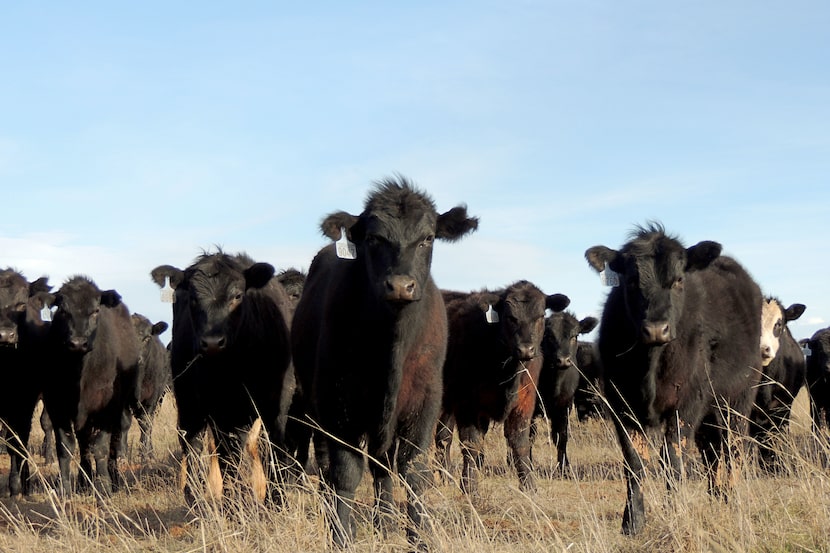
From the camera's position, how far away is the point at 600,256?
834cm

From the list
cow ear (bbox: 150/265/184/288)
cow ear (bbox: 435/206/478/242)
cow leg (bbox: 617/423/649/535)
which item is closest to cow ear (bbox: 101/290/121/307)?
cow ear (bbox: 150/265/184/288)

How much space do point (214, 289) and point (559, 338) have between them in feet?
22.9

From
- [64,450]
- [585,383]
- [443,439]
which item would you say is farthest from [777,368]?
[64,450]

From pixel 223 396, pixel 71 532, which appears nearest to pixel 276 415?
pixel 223 396

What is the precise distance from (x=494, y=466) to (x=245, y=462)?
542 cm

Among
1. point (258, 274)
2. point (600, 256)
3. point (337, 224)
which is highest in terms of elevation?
point (337, 224)

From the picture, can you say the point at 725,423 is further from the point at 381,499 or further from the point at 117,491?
the point at 117,491

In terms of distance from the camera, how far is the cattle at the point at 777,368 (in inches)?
484

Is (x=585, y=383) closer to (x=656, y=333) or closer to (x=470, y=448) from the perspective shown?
(x=470, y=448)

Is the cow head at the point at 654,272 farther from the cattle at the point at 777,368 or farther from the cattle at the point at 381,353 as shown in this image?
the cattle at the point at 777,368

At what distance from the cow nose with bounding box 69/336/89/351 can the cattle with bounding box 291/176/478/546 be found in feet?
14.9

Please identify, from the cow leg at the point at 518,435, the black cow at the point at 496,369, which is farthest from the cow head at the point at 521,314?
the cow leg at the point at 518,435

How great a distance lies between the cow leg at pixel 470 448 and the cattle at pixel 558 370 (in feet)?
8.29

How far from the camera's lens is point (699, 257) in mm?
8102
